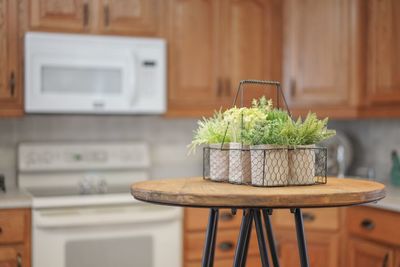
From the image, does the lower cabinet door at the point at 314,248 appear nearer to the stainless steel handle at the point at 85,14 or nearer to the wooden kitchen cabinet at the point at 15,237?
the wooden kitchen cabinet at the point at 15,237

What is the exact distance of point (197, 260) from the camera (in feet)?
10.5

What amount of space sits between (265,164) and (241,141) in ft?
0.46

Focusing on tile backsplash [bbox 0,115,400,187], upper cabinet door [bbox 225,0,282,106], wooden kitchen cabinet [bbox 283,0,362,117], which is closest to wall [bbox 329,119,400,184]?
tile backsplash [bbox 0,115,400,187]

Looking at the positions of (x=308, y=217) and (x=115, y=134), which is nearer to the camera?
(x=308, y=217)

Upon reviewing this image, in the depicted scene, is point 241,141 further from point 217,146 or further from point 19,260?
point 19,260

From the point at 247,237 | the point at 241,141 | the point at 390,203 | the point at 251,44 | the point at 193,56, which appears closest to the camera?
the point at 241,141

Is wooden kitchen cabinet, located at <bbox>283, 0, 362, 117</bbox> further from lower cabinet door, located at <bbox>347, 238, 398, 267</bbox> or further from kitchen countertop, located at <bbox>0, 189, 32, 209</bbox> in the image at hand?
kitchen countertop, located at <bbox>0, 189, 32, 209</bbox>

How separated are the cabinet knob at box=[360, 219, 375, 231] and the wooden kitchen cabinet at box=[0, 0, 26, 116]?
177 cm

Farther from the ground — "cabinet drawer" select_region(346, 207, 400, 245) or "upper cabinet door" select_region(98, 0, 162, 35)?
"upper cabinet door" select_region(98, 0, 162, 35)

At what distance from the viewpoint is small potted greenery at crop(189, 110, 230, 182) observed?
189cm

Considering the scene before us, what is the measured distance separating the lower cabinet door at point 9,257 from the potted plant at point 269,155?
1514mm

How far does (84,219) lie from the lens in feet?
9.57

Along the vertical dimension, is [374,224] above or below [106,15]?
below

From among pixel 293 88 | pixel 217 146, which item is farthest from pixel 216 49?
pixel 217 146
